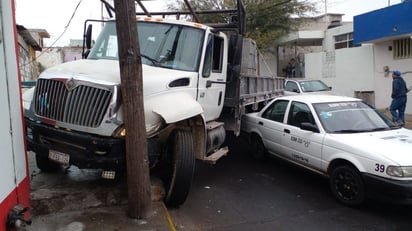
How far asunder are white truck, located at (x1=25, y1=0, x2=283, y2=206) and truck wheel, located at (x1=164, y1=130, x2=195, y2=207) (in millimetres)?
13

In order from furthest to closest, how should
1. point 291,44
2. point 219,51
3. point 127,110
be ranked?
point 291,44, point 219,51, point 127,110

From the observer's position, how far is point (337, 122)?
20.0 feet

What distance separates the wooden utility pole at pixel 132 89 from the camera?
4168 millimetres

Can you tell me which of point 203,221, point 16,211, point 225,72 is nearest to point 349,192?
point 203,221

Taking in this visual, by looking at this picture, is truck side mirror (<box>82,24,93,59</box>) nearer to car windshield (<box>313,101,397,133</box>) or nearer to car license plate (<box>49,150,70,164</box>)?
car license plate (<box>49,150,70,164</box>)

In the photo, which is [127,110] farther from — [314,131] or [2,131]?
[314,131]

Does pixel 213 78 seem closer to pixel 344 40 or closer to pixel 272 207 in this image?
pixel 272 207

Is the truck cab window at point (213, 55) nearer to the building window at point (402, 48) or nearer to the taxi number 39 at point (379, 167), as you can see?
the taxi number 39 at point (379, 167)

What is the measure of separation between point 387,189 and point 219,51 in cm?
357

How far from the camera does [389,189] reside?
4.73 m

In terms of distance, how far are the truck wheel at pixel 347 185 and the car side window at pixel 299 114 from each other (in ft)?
3.59

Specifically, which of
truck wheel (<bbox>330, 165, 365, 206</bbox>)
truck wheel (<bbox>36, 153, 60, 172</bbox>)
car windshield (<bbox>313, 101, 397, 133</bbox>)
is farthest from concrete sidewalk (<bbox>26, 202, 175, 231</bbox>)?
car windshield (<bbox>313, 101, 397, 133</bbox>)

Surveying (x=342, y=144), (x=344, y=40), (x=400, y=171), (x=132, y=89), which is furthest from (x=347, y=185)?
(x=344, y=40)

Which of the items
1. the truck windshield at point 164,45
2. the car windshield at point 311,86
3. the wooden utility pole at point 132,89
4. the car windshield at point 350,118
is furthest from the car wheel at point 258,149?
the car windshield at point 311,86
